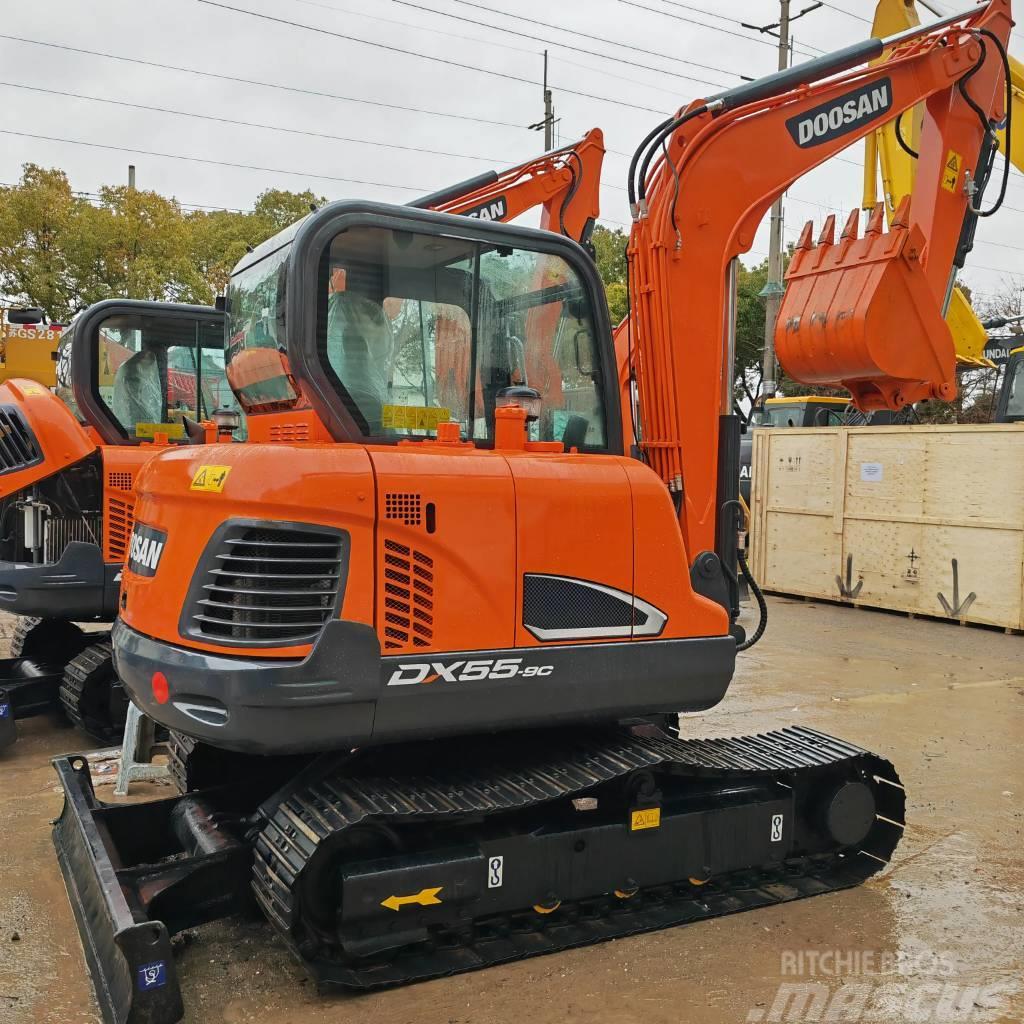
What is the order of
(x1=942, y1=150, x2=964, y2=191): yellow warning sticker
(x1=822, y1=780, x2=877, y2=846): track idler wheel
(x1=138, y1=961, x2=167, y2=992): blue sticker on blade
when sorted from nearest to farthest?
(x1=138, y1=961, x2=167, y2=992): blue sticker on blade, (x1=822, y1=780, x2=877, y2=846): track idler wheel, (x1=942, y1=150, x2=964, y2=191): yellow warning sticker

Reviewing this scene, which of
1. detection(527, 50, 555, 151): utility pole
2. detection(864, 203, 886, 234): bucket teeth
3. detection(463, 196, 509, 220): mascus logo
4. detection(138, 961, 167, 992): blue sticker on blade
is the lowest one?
detection(138, 961, 167, 992): blue sticker on blade

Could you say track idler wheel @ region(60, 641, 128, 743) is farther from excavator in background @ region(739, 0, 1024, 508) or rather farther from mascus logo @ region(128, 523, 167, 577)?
excavator in background @ region(739, 0, 1024, 508)

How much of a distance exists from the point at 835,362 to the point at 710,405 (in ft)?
3.53

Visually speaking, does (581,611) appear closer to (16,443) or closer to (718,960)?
(718,960)

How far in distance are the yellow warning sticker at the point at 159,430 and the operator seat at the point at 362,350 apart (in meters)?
3.87

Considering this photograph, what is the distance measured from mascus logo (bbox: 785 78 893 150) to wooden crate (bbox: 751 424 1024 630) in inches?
260

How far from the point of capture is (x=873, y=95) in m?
5.20

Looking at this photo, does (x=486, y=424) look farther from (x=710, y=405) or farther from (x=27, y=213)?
(x=27, y=213)

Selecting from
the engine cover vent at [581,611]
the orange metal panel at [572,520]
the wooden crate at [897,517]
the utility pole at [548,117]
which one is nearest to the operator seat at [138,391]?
the orange metal panel at [572,520]

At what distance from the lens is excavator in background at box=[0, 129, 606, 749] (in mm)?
6598

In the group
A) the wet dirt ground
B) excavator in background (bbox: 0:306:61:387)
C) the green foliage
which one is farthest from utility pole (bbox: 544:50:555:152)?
the wet dirt ground

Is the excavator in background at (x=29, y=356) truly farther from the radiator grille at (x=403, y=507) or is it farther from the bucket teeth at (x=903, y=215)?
the radiator grille at (x=403, y=507)

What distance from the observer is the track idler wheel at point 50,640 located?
25.1 feet

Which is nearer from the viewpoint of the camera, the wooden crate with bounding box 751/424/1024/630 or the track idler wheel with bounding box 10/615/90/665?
the track idler wheel with bounding box 10/615/90/665
